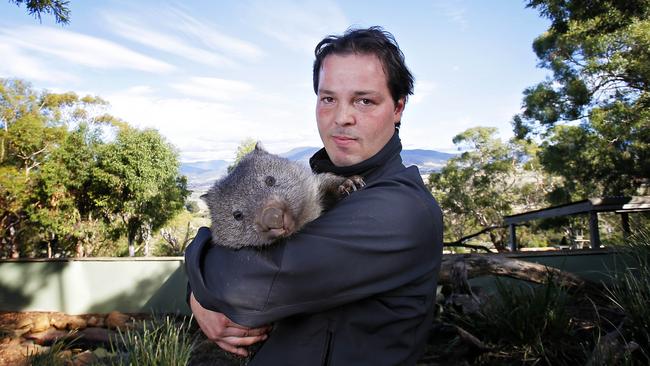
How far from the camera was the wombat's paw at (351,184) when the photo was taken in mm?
1884

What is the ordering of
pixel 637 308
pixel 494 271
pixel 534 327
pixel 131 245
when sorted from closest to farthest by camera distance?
pixel 637 308 → pixel 534 327 → pixel 494 271 → pixel 131 245

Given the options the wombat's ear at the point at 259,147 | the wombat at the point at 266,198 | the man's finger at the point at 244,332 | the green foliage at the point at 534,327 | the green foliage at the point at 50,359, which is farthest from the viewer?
the green foliage at the point at 50,359

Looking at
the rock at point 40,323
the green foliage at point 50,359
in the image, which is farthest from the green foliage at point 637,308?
the rock at point 40,323

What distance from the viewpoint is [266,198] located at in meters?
1.87

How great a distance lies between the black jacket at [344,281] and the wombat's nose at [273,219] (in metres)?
0.15

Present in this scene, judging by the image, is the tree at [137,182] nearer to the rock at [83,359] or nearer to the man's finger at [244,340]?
the rock at [83,359]

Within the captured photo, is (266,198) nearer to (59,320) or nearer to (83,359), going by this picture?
(83,359)

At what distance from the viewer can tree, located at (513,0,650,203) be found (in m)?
14.9

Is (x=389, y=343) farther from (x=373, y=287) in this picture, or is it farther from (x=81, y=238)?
(x=81, y=238)

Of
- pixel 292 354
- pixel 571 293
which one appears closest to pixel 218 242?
pixel 292 354

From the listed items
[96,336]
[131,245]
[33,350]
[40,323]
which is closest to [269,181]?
[33,350]

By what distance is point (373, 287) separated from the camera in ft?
4.59

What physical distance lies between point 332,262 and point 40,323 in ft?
36.9

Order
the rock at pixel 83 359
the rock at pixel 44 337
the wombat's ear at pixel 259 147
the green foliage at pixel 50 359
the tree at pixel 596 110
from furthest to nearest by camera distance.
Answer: the tree at pixel 596 110 < the rock at pixel 44 337 < the rock at pixel 83 359 < the green foliage at pixel 50 359 < the wombat's ear at pixel 259 147
